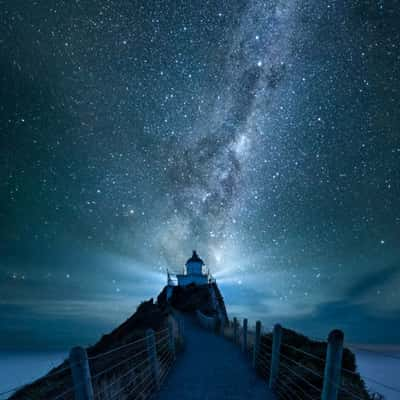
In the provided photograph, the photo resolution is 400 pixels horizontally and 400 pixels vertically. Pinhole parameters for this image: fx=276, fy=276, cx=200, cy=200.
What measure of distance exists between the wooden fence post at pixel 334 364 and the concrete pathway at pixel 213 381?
2.55 meters

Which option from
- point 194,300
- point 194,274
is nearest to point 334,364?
point 194,300

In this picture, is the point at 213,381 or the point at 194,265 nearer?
the point at 213,381

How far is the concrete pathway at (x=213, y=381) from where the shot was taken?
5.79 metres

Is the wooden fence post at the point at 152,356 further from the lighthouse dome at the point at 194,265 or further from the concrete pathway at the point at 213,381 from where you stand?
the lighthouse dome at the point at 194,265

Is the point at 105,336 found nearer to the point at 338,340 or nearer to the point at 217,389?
the point at 217,389

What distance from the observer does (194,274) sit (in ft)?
191

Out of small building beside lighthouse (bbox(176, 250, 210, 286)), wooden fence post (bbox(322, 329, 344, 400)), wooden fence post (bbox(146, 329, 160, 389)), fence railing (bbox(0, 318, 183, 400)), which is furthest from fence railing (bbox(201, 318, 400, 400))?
small building beside lighthouse (bbox(176, 250, 210, 286))

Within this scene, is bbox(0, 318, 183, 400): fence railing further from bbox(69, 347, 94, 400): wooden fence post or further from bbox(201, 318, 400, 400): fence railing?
bbox(201, 318, 400, 400): fence railing

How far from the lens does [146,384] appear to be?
6.04 m

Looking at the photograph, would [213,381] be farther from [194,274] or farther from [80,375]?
[194,274]

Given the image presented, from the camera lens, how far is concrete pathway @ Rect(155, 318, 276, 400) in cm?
579

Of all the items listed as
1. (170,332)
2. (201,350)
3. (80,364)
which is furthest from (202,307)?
(80,364)

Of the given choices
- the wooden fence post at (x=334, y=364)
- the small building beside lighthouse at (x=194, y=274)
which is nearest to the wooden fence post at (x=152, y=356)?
the wooden fence post at (x=334, y=364)

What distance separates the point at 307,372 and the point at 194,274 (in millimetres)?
53929
